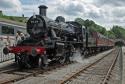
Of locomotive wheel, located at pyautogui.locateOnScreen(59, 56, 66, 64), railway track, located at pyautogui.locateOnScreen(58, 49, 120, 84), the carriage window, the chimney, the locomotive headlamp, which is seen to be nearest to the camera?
railway track, located at pyautogui.locateOnScreen(58, 49, 120, 84)

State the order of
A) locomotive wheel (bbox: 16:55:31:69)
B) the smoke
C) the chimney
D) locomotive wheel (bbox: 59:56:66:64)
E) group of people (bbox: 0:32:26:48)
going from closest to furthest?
locomotive wheel (bbox: 16:55:31:69) → the chimney → locomotive wheel (bbox: 59:56:66:64) → group of people (bbox: 0:32:26:48) → the smoke

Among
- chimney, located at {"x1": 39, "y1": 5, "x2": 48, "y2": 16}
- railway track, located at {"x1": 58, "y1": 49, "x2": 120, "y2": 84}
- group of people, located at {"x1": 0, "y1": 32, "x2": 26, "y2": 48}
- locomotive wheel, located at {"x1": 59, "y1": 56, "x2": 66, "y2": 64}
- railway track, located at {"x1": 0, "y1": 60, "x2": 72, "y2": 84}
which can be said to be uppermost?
chimney, located at {"x1": 39, "y1": 5, "x2": 48, "y2": 16}

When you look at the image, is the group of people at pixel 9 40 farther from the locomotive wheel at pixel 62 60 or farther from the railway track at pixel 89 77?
the railway track at pixel 89 77

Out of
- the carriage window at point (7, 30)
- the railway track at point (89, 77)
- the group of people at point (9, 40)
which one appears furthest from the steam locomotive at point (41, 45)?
the carriage window at point (7, 30)

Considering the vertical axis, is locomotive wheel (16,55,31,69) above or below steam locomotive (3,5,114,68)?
below

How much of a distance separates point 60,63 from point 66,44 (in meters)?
1.46

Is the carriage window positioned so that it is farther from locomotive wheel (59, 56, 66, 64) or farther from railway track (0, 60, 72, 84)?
railway track (0, 60, 72, 84)

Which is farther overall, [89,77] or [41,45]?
[41,45]

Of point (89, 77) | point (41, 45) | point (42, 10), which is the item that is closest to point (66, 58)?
point (42, 10)

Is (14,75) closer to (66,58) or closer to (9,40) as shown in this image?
(66,58)

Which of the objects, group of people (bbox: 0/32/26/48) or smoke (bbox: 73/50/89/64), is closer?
group of people (bbox: 0/32/26/48)

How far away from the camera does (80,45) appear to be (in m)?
25.5

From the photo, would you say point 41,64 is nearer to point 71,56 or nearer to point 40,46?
point 40,46

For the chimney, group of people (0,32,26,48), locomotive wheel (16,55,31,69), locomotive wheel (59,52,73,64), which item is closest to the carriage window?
group of people (0,32,26,48)
